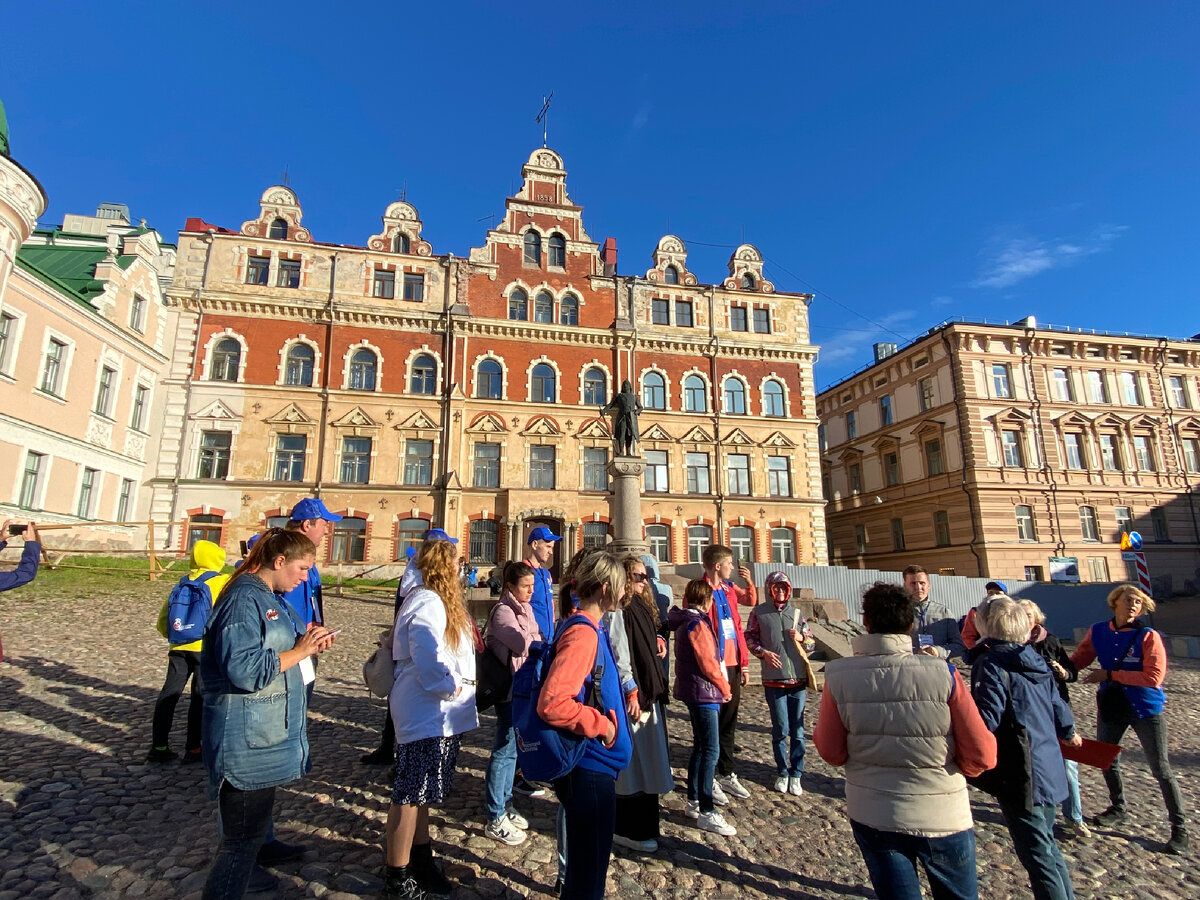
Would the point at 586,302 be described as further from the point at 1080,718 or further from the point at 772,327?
the point at 1080,718

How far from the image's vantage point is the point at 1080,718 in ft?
29.8

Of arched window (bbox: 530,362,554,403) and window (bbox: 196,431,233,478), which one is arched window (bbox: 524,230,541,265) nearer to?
arched window (bbox: 530,362,554,403)

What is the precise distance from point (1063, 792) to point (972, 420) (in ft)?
109

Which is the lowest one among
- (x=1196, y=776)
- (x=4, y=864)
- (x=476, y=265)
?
(x=1196, y=776)

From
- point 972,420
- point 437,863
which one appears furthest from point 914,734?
point 972,420

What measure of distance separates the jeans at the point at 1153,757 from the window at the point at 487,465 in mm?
24357

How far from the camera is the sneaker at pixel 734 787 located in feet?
18.8

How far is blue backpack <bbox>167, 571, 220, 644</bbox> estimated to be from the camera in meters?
5.60

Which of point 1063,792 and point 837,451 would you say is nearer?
point 1063,792

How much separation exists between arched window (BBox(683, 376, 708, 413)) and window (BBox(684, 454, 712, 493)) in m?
2.29

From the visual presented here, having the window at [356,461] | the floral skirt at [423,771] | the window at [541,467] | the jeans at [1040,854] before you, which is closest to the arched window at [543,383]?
the window at [541,467]

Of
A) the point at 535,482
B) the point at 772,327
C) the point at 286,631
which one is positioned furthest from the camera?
the point at 772,327

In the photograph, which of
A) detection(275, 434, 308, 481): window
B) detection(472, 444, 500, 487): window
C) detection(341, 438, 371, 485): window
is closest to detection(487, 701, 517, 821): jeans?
detection(472, 444, 500, 487): window

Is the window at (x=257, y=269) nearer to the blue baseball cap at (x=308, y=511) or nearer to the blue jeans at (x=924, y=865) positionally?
the blue baseball cap at (x=308, y=511)
